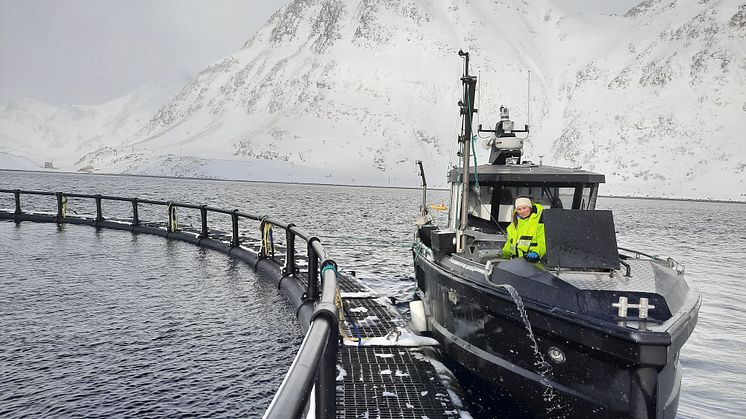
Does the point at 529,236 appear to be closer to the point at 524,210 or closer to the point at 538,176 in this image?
the point at 524,210

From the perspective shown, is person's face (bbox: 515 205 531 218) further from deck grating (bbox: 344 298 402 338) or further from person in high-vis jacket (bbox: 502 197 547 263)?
deck grating (bbox: 344 298 402 338)

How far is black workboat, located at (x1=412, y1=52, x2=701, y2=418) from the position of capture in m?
5.66

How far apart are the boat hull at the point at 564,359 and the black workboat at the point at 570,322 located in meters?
0.01

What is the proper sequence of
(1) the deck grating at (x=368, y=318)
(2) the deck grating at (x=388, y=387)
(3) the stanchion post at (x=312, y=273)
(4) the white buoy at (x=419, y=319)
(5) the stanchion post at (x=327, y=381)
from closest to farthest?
(5) the stanchion post at (x=327, y=381)
(2) the deck grating at (x=388, y=387)
(3) the stanchion post at (x=312, y=273)
(1) the deck grating at (x=368, y=318)
(4) the white buoy at (x=419, y=319)

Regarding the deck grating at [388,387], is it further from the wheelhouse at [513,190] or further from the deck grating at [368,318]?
the wheelhouse at [513,190]

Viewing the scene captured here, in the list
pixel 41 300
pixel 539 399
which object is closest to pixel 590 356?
pixel 539 399

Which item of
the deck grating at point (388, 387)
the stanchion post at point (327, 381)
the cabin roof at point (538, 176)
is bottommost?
the deck grating at point (388, 387)

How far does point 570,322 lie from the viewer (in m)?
5.99

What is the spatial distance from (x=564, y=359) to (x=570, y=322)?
0.52m

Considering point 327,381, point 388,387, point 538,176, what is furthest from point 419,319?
point 327,381

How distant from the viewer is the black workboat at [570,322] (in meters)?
5.66

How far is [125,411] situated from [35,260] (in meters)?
13.4

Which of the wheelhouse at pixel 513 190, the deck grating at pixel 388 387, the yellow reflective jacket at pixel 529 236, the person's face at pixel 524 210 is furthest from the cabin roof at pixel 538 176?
the deck grating at pixel 388 387

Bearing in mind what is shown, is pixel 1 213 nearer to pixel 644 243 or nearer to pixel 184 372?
pixel 184 372
